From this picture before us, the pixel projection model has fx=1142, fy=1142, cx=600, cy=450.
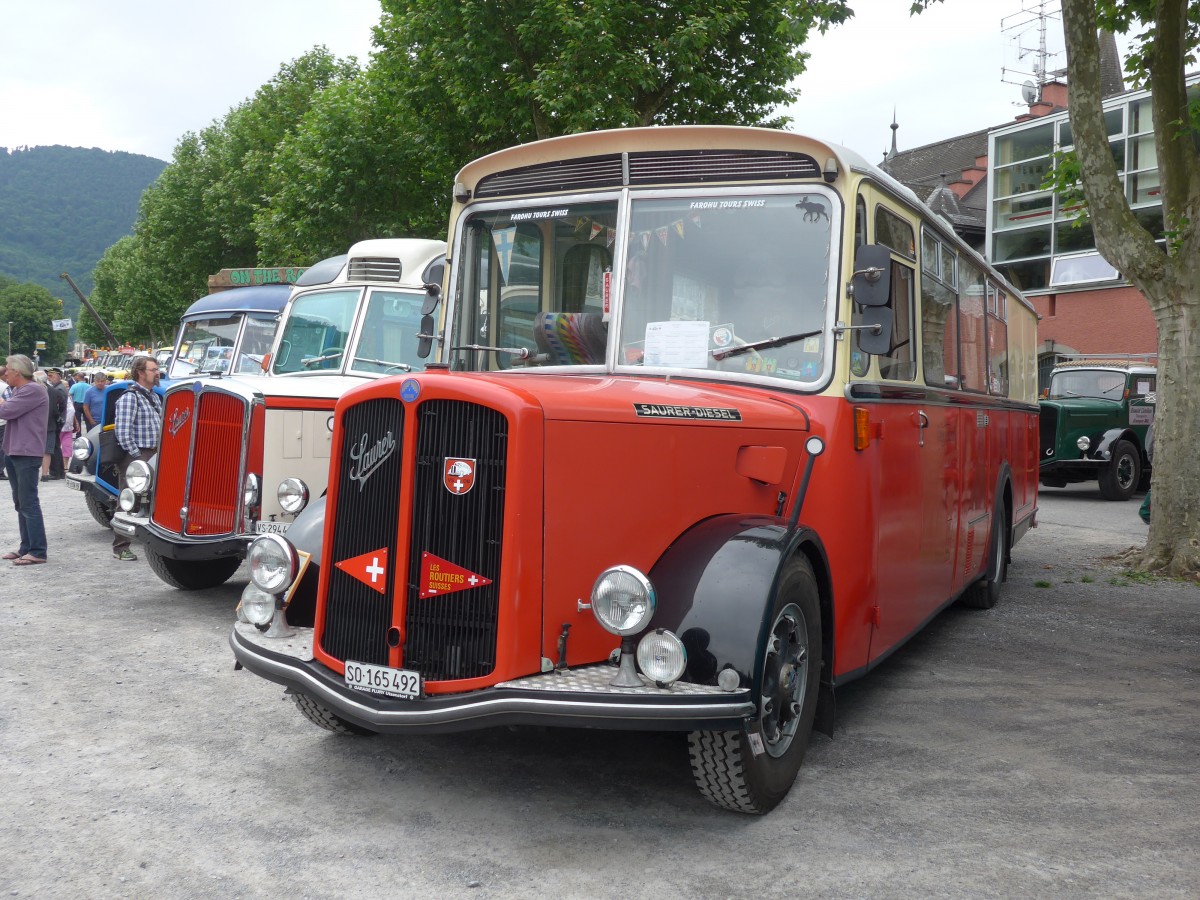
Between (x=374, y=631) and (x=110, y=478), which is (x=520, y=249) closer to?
(x=374, y=631)

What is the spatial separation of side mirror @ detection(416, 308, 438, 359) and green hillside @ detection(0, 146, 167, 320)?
171087mm

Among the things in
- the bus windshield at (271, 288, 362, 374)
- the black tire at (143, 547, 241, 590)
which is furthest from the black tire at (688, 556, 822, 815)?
the bus windshield at (271, 288, 362, 374)

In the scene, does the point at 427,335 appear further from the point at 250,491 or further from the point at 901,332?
the point at 250,491

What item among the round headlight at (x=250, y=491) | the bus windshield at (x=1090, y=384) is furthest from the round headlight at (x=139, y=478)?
the bus windshield at (x=1090, y=384)

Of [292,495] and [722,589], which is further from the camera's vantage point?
[292,495]

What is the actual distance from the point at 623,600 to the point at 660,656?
220 mm

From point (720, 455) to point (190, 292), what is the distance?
148 ft

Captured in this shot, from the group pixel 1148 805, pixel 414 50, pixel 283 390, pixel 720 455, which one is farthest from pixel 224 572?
pixel 414 50

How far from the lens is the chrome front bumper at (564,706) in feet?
11.8

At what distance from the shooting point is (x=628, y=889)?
140 inches

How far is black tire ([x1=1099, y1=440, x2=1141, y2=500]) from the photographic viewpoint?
1815 centimetres

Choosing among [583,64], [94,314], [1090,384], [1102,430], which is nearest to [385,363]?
[583,64]

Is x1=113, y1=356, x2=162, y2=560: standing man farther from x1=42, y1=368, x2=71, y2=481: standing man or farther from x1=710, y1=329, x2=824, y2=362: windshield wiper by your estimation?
x1=42, y1=368, x2=71, y2=481: standing man

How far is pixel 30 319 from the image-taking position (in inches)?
4749
